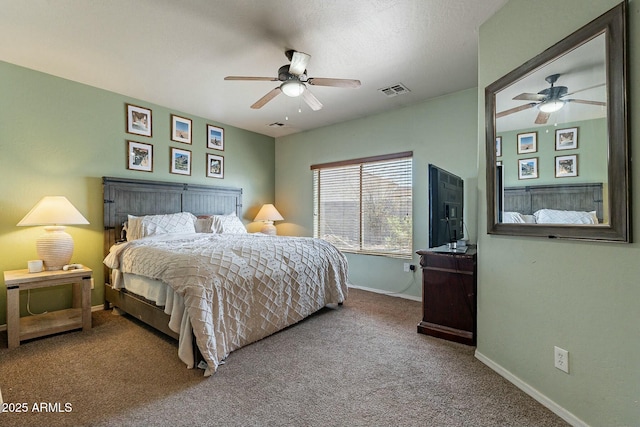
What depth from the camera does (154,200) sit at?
3889 mm

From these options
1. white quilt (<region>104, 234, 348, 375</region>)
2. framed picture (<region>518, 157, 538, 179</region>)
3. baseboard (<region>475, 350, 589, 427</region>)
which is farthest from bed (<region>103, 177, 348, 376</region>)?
framed picture (<region>518, 157, 538, 179</region>)

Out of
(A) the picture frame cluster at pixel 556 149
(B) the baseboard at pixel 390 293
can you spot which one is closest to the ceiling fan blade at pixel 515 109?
(A) the picture frame cluster at pixel 556 149

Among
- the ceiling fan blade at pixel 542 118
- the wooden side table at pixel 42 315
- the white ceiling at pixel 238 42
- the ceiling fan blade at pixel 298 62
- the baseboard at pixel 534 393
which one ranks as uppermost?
the white ceiling at pixel 238 42

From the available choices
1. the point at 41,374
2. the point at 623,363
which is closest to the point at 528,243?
the point at 623,363

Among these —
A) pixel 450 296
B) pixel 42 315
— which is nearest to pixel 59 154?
pixel 42 315

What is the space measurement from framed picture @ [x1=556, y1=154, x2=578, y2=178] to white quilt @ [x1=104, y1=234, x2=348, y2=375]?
215 centimetres

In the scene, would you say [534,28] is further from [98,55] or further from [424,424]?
[98,55]

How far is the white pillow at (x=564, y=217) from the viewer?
1503 millimetres

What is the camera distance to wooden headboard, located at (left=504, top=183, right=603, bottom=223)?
150 cm

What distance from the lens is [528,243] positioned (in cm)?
187

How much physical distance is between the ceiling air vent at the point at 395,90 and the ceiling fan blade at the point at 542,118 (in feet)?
5.85

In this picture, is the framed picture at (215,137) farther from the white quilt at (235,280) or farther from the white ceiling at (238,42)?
→ the white quilt at (235,280)

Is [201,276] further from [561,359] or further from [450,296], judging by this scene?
[561,359]

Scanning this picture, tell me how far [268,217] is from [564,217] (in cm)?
405
